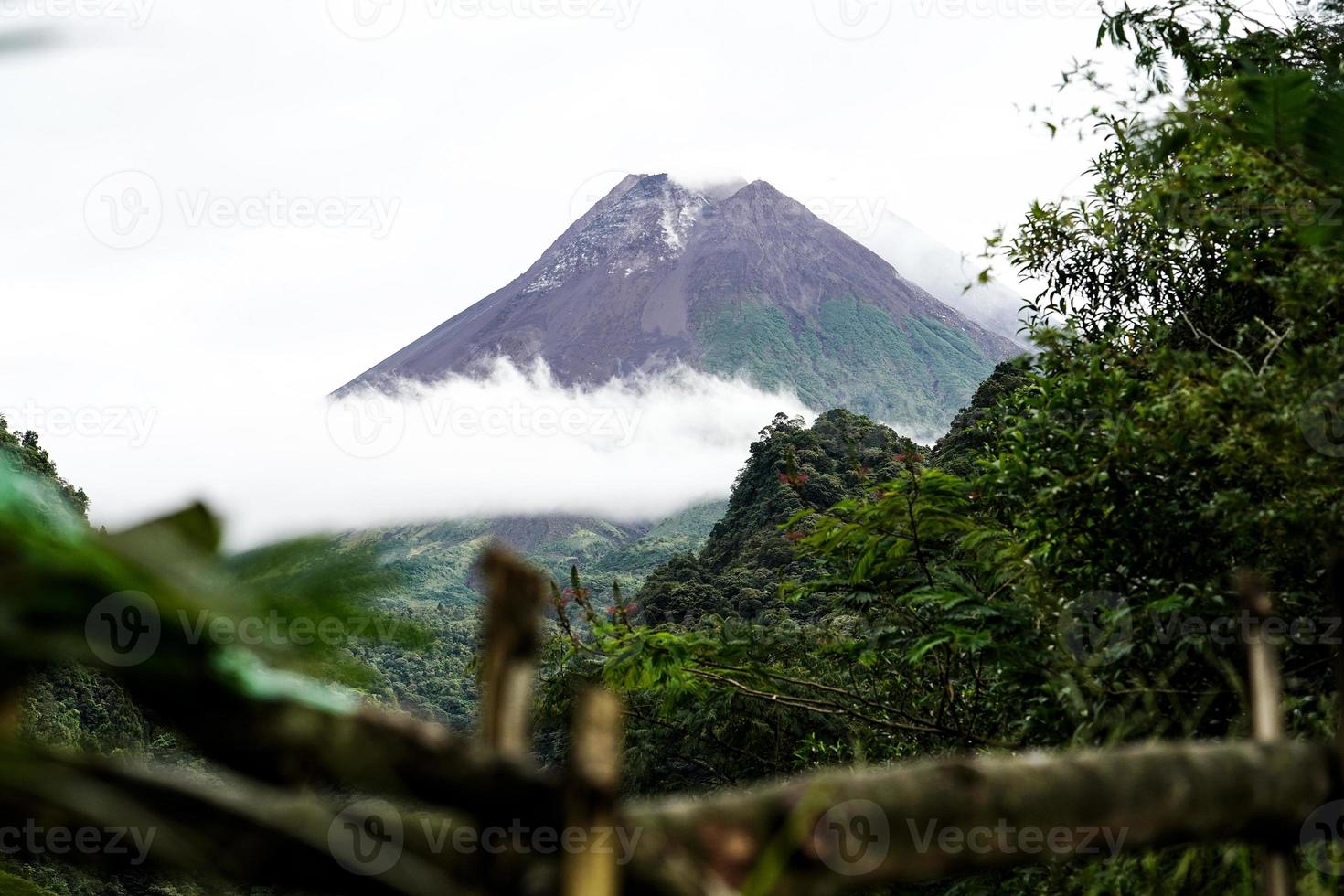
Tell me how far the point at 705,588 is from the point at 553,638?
17669mm

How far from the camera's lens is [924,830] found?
0.71 meters

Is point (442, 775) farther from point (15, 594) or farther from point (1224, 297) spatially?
point (1224, 297)

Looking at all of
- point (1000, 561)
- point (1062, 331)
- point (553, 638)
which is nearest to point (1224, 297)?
point (1062, 331)
